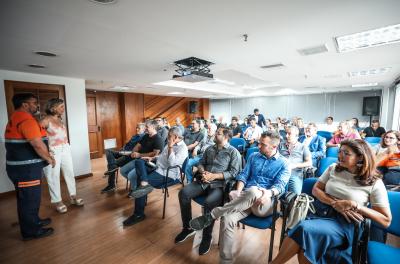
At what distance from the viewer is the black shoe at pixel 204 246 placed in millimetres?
2137

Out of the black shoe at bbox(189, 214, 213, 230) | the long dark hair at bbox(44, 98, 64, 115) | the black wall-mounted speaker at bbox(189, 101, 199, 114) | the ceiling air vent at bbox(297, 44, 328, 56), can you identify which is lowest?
the black shoe at bbox(189, 214, 213, 230)

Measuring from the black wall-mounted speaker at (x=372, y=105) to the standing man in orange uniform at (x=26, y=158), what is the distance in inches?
423

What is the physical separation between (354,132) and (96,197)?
5.54m

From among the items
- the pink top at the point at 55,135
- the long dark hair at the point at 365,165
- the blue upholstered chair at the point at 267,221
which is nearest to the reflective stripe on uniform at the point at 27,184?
the pink top at the point at 55,135

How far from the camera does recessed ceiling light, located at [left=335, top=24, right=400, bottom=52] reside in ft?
7.57

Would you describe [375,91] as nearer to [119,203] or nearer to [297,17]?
[297,17]

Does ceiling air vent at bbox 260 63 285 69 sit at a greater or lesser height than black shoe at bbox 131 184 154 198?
greater

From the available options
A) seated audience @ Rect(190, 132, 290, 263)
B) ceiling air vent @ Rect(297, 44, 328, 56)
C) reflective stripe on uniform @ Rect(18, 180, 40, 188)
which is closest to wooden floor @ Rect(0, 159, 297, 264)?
seated audience @ Rect(190, 132, 290, 263)

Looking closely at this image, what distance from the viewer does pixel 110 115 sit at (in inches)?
312

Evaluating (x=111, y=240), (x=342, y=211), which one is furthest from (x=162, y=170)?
(x=342, y=211)

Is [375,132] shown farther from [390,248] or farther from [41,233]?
[41,233]

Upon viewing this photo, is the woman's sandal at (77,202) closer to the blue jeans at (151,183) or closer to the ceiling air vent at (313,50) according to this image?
the blue jeans at (151,183)

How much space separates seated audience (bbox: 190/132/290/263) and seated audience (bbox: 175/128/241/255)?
0.15 meters

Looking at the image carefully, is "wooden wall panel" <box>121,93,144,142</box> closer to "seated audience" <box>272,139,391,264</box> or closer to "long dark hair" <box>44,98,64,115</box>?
"long dark hair" <box>44,98,64,115</box>
